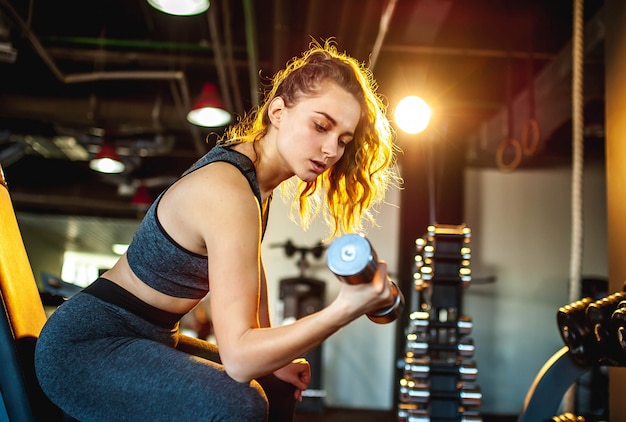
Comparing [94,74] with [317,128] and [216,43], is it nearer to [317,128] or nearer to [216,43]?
[216,43]

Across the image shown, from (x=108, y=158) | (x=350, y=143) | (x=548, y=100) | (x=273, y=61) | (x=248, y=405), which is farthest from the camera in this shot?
(x=108, y=158)

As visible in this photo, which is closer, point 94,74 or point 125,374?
point 125,374

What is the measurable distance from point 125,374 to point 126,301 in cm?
20

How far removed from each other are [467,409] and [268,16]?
4.41 meters

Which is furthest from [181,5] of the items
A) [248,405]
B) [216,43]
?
[248,405]

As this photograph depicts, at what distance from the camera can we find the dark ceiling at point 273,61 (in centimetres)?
472

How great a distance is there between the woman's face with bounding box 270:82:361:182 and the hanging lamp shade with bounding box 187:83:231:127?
3996 millimetres

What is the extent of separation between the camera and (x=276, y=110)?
1.57 meters

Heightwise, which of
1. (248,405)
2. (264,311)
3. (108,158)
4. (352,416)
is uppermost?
(108,158)

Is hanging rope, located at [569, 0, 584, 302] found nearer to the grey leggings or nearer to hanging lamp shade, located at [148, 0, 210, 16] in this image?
the grey leggings

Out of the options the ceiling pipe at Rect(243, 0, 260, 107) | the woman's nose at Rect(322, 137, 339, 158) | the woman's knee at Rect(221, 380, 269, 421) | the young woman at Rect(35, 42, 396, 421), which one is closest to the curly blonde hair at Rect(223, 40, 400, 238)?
the young woman at Rect(35, 42, 396, 421)

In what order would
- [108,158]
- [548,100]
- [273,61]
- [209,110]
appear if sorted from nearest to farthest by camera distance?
[548,100] → [209,110] → [273,61] → [108,158]

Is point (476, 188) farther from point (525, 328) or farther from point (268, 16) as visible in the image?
point (268, 16)

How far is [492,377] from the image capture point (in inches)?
241
